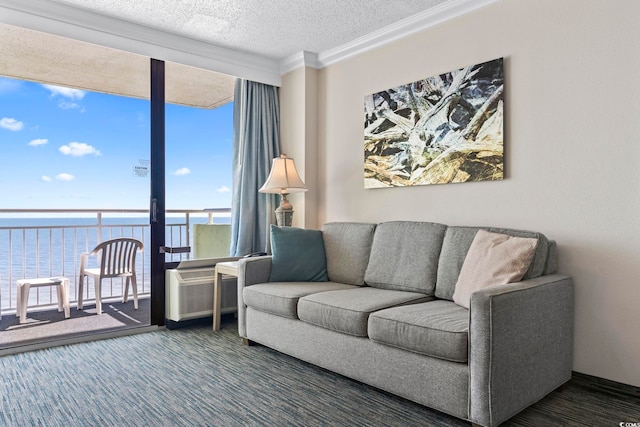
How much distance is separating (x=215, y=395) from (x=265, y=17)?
2722 millimetres

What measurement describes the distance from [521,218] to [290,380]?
1783 millimetres

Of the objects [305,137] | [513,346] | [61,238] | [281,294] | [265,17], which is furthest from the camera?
[61,238]

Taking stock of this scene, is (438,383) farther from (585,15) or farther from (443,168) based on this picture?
(585,15)

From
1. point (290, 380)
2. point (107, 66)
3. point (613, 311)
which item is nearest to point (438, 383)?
point (290, 380)

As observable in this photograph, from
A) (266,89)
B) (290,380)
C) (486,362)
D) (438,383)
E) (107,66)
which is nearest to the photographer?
(486,362)

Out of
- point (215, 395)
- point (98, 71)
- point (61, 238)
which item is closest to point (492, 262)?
point (215, 395)

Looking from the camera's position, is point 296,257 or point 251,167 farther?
point 251,167

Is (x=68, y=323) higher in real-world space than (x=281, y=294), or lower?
lower

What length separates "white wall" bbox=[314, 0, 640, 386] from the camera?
2336 mm

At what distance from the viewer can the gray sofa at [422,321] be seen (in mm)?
1899

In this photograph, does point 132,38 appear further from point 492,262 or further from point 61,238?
point 492,262

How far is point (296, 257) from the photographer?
3.40 m

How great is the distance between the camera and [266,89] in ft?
14.6

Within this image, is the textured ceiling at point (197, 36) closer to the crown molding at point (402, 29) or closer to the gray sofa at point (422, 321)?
the crown molding at point (402, 29)
